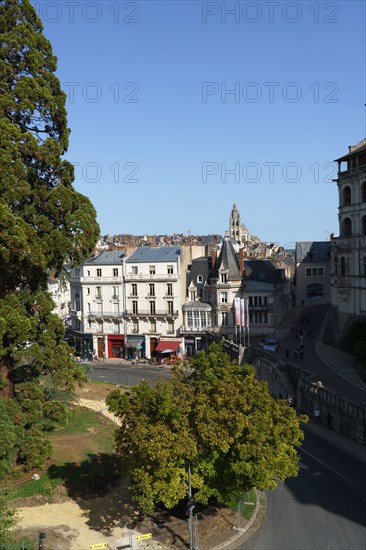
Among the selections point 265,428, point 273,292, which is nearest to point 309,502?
point 265,428

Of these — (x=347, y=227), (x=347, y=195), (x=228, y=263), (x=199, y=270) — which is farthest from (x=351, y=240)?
(x=199, y=270)

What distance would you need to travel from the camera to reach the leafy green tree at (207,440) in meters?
22.1

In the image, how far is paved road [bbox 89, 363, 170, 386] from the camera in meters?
59.9

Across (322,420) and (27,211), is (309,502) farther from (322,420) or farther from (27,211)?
(27,211)

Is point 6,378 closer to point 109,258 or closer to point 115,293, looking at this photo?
point 115,293

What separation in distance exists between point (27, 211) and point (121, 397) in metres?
11.4

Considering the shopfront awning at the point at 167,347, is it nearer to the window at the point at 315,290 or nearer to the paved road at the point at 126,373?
the paved road at the point at 126,373

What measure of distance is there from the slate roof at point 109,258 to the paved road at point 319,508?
4657 cm

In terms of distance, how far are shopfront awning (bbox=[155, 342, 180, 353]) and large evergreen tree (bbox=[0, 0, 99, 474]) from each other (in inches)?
1509

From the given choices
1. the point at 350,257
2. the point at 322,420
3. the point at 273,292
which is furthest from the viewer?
the point at 273,292

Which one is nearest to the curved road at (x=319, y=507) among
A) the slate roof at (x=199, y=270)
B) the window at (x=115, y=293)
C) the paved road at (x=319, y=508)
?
the paved road at (x=319, y=508)

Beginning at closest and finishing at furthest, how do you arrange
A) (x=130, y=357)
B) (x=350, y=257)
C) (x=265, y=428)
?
1. (x=265, y=428)
2. (x=350, y=257)
3. (x=130, y=357)

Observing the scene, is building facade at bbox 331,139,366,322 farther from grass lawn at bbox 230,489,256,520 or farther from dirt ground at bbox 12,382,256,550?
dirt ground at bbox 12,382,256,550

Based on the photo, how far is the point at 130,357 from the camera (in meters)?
75.1
